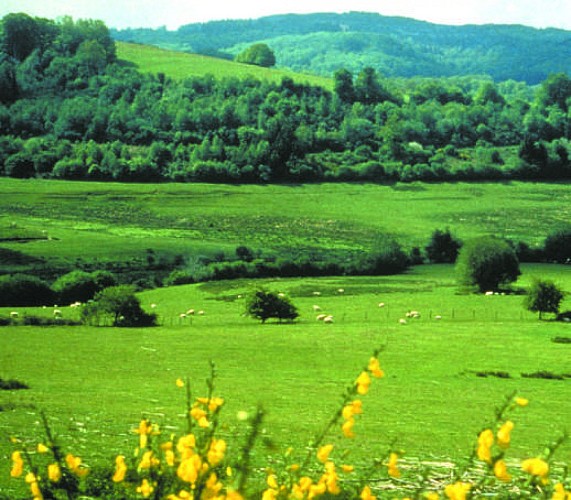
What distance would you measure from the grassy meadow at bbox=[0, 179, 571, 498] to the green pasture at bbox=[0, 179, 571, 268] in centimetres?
53

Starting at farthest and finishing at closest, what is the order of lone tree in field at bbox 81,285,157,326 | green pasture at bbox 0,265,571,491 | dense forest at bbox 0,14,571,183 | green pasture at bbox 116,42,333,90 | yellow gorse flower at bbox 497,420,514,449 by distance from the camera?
green pasture at bbox 116,42,333,90 → dense forest at bbox 0,14,571,183 → lone tree in field at bbox 81,285,157,326 → green pasture at bbox 0,265,571,491 → yellow gorse flower at bbox 497,420,514,449

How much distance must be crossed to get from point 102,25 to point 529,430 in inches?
6573

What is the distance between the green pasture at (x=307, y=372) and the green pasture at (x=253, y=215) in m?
27.9

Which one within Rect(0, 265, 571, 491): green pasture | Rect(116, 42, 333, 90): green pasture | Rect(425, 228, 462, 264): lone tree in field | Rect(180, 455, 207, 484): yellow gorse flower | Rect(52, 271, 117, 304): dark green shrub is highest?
Rect(116, 42, 333, 90): green pasture

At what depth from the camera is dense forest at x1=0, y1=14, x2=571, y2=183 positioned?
12769cm

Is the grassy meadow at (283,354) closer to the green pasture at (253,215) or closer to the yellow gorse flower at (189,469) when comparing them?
the green pasture at (253,215)

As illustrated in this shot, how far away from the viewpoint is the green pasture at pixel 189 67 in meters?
175

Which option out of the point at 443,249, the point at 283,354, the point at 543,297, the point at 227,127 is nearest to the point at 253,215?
the point at 443,249

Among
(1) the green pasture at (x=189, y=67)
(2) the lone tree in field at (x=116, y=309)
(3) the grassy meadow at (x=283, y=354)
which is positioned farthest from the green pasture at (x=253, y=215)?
(1) the green pasture at (x=189, y=67)

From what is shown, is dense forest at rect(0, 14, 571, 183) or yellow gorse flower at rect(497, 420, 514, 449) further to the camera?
dense forest at rect(0, 14, 571, 183)

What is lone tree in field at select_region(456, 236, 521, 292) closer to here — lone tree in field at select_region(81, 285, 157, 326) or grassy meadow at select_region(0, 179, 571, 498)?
grassy meadow at select_region(0, 179, 571, 498)

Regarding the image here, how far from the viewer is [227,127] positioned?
5910 inches

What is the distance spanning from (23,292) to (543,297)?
3164 cm

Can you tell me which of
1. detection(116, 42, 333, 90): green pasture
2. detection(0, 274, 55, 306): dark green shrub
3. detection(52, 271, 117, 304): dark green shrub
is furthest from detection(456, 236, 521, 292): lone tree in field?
detection(116, 42, 333, 90): green pasture
